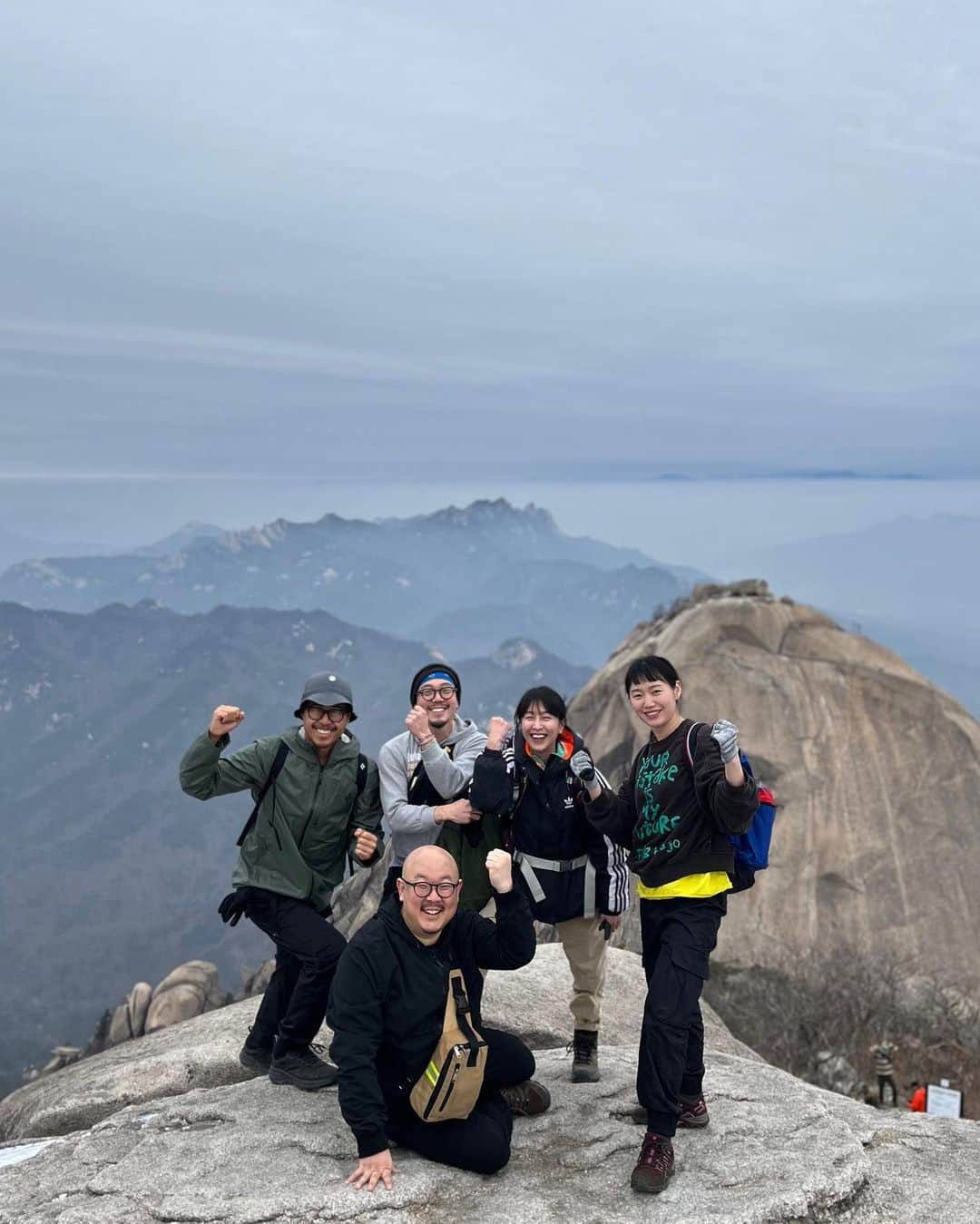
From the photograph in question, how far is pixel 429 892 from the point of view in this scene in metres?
5.61

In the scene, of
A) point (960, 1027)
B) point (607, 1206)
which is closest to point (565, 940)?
point (607, 1206)

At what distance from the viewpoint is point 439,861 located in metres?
5.60

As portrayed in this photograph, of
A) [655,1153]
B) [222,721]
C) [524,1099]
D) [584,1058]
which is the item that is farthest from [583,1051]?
[222,721]

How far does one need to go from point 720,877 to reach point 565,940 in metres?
1.37

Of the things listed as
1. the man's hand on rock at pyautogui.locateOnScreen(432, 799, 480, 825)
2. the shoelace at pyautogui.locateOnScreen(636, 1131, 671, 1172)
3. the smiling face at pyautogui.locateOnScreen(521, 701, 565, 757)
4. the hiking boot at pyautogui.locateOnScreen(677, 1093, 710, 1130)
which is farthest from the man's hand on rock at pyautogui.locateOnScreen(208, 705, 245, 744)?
the hiking boot at pyautogui.locateOnScreen(677, 1093, 710, 1130)

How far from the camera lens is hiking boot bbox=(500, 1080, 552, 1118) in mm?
6551

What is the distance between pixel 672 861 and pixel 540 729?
1.09m

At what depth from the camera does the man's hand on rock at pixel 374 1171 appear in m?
5.57

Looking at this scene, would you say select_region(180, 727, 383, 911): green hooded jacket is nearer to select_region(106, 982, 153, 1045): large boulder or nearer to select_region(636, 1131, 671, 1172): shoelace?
select_region(636, 1131, 671, 1172): shoelace

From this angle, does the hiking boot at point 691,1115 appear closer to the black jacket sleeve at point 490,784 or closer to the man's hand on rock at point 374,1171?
the man's hand on rock at point 374,1171

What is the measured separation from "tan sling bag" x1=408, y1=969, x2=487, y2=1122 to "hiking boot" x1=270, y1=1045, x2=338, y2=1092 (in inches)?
58.9

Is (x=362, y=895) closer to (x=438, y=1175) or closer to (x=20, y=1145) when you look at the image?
(x=20, y=1145)

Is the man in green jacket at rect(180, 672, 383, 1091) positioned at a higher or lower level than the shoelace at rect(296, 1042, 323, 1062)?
higher

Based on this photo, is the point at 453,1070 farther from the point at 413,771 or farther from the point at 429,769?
the point at 413,771
